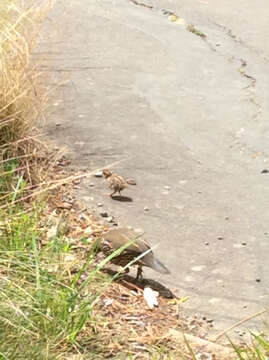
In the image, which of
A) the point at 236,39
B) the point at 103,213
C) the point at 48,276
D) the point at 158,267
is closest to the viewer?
the point at 48,276

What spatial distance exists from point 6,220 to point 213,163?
67.9 inches

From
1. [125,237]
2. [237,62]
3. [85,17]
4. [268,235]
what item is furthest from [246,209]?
[85,17]

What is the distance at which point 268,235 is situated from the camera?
436cm

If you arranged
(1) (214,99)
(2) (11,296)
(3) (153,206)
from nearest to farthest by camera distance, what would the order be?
(2) (11,296) → (3) (153,206) → (1) (214,99)

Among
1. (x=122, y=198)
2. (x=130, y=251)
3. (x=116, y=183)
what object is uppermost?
(x=130, y=251)

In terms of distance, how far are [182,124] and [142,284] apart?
71.2 inches

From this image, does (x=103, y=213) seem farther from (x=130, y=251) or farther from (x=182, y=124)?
(x=182, y=124)

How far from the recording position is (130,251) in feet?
12.6

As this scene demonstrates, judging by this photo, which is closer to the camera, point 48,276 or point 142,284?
point 48,276

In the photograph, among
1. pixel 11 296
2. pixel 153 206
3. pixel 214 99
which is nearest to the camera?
→ pixel 11 296

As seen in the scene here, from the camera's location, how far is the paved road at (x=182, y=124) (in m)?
4.17

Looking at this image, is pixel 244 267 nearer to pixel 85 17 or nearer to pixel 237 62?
pixel 237 62

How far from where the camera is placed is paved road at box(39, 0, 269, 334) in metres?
4.17

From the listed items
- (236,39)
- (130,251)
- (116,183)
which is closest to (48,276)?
(130,251)
